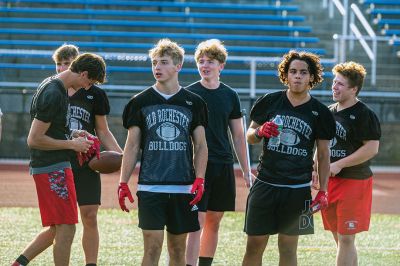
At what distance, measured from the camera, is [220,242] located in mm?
9852

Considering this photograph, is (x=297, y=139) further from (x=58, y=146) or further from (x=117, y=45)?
Result: (x=117, y=45)

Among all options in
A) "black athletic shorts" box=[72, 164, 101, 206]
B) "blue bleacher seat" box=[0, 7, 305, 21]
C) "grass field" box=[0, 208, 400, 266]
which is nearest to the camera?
"black athletic shorts" box=[72, 164, 101, 206]

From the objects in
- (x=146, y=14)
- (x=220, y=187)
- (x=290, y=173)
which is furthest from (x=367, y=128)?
(x=146, y=14)

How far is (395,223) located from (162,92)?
245 inches

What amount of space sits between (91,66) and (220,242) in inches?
141

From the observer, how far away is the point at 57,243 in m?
6.92

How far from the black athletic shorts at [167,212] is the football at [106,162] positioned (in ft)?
3.44

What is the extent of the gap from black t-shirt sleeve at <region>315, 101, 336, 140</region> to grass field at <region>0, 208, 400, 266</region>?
2.21 m

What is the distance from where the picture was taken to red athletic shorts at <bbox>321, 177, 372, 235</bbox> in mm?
7363

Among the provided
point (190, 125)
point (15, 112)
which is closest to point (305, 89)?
point (190, 125)

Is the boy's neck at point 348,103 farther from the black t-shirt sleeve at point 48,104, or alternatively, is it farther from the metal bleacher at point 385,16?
the metal bleacher at point 385,16

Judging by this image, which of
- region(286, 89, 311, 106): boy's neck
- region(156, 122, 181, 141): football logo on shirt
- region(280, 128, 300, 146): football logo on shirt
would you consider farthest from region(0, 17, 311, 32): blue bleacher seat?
region(156, 122, 181, 141): football logo on shirt

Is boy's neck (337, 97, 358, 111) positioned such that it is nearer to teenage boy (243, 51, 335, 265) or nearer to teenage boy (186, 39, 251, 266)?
teenage boy (243, 51, 335, 265)

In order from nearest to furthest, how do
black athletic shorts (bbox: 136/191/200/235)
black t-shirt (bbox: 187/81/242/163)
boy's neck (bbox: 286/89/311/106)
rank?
black athletic shorts (bbox: 136/191/200/235) < boy's neck (bbox: 286/89/311/106) < black t-shirt (bbox: 187/81/242/163)
